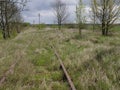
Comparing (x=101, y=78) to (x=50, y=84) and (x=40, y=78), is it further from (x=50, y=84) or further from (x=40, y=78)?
(x=40, y=78)

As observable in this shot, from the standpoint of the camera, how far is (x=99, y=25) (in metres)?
36.9

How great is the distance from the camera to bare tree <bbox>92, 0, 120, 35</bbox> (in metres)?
34.2

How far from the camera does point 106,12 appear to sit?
34.5 meters

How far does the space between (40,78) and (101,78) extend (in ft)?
5.93

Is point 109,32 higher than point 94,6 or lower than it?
lower

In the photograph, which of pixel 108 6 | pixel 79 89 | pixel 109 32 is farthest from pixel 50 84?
pixel 109 32

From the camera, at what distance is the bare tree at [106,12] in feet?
112

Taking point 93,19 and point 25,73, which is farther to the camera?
point 93,19

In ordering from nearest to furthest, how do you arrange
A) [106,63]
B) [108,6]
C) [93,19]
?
[106,63] < [108,6] < [93,19]

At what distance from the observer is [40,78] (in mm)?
7465

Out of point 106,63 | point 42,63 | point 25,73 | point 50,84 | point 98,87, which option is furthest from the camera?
point 42,63

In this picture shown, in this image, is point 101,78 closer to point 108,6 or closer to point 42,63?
point 42,63

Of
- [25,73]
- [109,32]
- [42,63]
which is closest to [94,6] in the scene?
[109,32]

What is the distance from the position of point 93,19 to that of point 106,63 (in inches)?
1118
